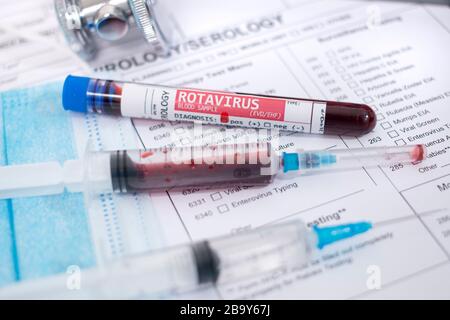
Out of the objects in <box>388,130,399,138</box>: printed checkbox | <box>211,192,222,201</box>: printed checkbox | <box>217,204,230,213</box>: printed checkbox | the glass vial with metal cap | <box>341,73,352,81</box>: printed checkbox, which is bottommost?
<box>217,204,230,213</box>: printed checkbox

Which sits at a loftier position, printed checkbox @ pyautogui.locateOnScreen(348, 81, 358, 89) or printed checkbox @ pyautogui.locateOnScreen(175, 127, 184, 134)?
printed checkbox @ pyautogui.locateOnScreen(348, 81, 358, 89)

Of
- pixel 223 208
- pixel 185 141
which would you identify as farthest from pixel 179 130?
pixel 223 208

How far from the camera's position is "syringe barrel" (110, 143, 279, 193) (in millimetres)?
564

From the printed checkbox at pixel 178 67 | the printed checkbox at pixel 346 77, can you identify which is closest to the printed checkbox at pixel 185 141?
the printed checkbox at pixel 178 67

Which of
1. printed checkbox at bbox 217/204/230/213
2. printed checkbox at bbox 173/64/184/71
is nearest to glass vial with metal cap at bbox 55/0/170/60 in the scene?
printed checkbox at bbox 173/64/184/71

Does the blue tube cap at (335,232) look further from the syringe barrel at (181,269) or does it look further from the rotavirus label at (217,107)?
the rotavirus label at (217,107)

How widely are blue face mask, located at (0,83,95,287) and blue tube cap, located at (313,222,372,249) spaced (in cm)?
25

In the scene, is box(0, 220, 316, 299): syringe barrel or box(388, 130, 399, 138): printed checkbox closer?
box(0, 220, 316, 299): syringe barrel

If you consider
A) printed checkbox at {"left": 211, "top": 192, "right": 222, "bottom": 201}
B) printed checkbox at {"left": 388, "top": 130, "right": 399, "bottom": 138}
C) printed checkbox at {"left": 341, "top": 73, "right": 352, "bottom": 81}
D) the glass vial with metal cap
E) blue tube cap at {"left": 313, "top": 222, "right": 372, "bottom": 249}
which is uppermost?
the glass vial with metal cap

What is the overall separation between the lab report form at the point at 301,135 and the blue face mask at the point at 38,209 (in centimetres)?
2

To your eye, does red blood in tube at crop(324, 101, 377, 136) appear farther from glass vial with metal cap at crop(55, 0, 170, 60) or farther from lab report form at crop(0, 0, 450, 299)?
glass vial with metal cap at crop(55, 0, 170, 60)

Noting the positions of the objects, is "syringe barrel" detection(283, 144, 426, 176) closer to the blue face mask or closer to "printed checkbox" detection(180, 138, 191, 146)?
"printed checkbox" detection(180, 138, 191, 146)

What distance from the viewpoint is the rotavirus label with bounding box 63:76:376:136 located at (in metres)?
0.61

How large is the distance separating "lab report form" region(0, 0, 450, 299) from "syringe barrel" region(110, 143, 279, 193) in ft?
0.06
